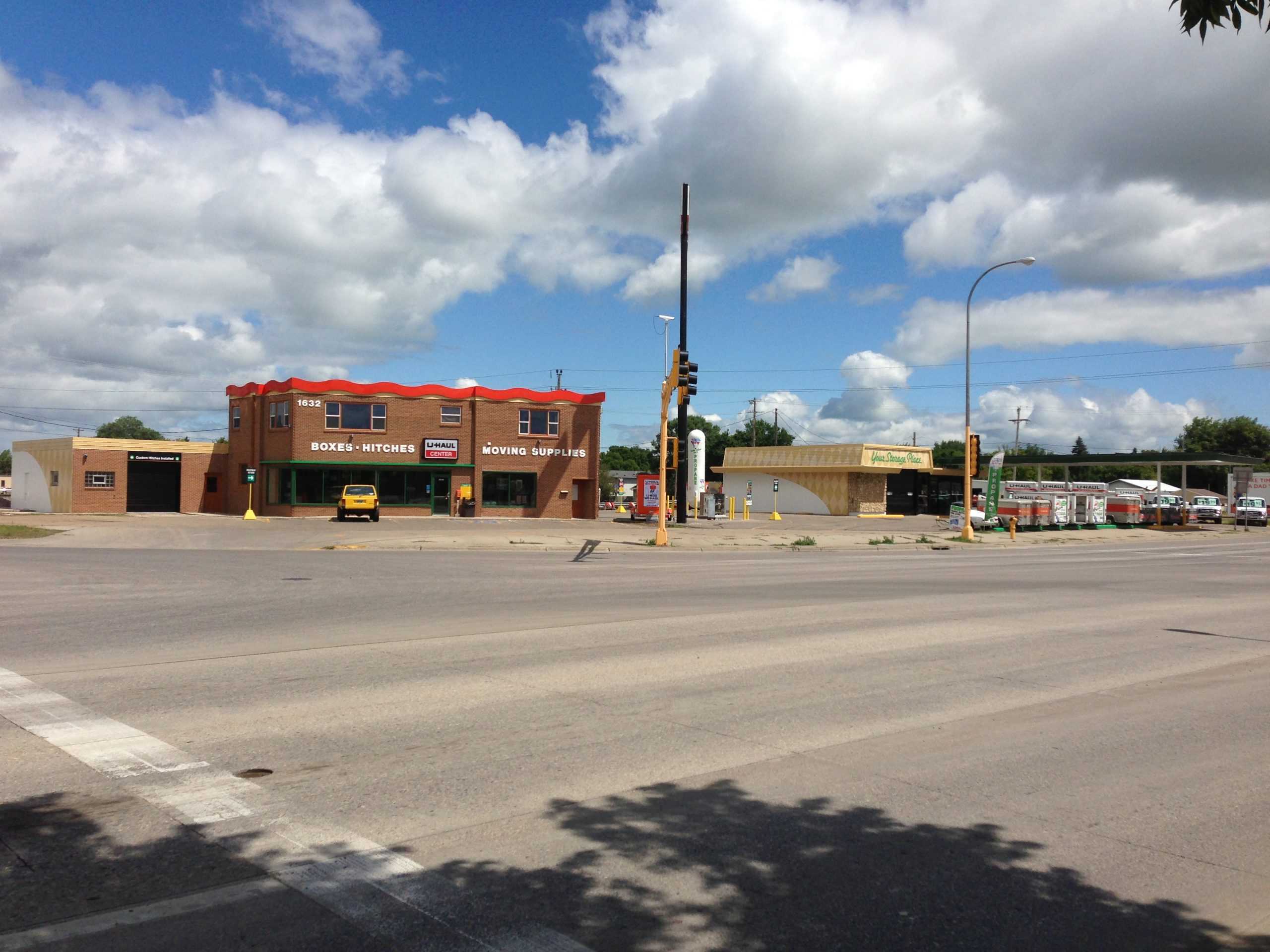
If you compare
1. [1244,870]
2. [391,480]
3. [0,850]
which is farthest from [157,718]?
[391,480]

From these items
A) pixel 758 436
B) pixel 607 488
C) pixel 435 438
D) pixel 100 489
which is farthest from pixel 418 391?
pixel 758 436

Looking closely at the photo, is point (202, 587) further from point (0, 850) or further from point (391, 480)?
point (391, 480)

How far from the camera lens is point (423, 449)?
4875cm

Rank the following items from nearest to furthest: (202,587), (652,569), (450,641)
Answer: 1. (450,641)
2. (202,587)
3. (652,569)

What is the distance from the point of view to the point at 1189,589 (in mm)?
20156

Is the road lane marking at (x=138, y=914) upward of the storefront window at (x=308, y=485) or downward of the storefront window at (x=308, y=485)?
downward

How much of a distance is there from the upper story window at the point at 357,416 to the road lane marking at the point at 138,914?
149ft

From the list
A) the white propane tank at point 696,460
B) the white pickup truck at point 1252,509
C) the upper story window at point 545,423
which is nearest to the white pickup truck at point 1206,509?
the white pickup truck at point 1252,509

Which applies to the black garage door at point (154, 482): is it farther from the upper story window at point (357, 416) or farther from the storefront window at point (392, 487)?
the storefront window at point (392, 487)

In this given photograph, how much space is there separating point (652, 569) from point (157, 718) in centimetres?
1662

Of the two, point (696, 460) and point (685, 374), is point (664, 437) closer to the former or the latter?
point (685, 374)

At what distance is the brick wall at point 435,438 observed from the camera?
47750mm

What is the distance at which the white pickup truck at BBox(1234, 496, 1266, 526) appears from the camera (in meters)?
63.6

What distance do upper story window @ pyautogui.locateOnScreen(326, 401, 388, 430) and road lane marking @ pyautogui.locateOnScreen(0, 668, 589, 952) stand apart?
139 ft
